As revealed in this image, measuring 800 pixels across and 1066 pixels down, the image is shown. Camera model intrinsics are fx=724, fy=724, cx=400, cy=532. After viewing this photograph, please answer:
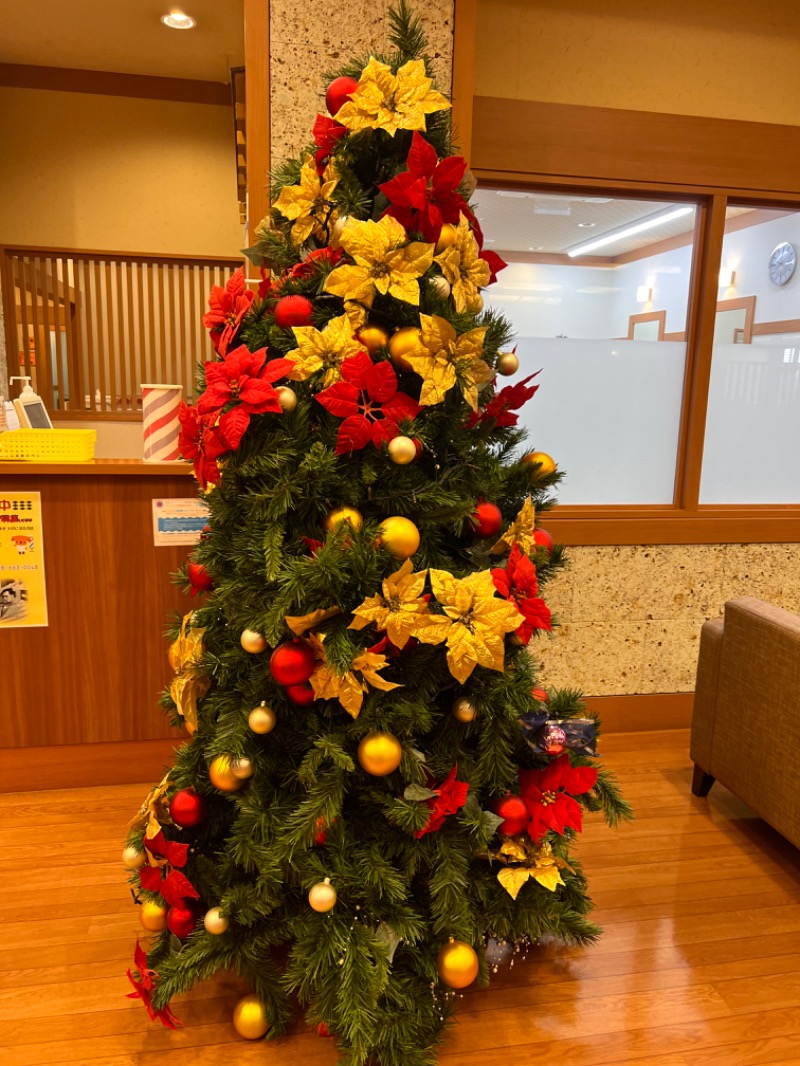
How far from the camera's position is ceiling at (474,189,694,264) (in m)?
2.61

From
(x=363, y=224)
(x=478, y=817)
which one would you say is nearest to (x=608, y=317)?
(x=363, y=224)

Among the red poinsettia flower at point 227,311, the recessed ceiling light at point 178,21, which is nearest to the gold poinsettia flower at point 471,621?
the red poinsettia flower at point 227,311

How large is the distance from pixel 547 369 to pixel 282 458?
1709 mm

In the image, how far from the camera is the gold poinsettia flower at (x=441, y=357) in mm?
1268

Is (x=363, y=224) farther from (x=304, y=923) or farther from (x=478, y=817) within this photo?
(x=304, y=923)

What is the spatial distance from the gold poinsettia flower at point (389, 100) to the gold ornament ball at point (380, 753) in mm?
1062

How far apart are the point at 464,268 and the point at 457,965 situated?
4.39ft

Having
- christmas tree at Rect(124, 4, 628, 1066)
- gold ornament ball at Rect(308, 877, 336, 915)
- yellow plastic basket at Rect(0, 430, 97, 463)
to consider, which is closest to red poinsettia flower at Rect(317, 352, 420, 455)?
christmas tree at Rect(124, 4, 628, 1066)

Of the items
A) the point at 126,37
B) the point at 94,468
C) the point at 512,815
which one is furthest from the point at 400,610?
the point at 126,37

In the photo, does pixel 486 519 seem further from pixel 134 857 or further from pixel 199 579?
pixel 134 857

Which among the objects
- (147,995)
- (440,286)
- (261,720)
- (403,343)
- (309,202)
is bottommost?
(147,995)

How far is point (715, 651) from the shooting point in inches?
91.9

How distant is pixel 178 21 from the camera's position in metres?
4.05

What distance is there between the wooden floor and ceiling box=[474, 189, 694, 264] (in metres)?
2.02
